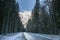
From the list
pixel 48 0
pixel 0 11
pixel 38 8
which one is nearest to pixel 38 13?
pixel 38 8

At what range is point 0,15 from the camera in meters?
46.9

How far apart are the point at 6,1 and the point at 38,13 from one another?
4532 cm

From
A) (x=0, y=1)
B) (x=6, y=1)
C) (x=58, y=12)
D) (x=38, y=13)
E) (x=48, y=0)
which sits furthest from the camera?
(x=38, y=13)

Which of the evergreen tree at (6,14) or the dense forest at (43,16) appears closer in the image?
the dense forest at (43,16)

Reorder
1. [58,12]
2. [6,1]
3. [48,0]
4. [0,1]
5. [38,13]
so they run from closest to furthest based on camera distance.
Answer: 1. [0,1]
2. [58,12]
3. [6,1]
4. [48,0]
5. [38,13]

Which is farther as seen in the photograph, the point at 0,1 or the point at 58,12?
→ the point at 58,12

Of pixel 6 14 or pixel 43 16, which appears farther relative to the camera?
pixel 43 16

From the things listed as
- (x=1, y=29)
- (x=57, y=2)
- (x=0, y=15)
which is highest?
(x=57, y=2)

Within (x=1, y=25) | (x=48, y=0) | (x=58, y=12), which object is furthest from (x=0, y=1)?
(x=48, y=0)

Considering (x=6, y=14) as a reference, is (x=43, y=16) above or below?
below

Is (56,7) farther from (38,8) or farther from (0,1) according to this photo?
(38,8)

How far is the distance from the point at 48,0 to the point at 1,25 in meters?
19.0

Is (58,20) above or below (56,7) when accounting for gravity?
below

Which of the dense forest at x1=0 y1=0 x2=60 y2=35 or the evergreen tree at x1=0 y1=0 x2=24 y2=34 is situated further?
the evergreen tree at x1=0 y1=0 x2=24 y2=34
